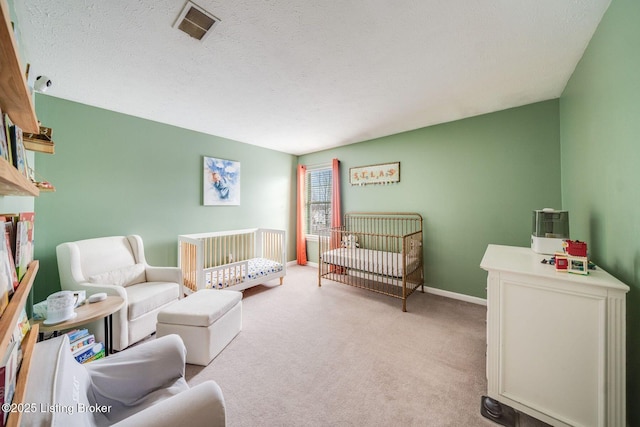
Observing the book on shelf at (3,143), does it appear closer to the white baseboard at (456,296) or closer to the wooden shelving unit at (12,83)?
the wooden shelving unit at (12,83)

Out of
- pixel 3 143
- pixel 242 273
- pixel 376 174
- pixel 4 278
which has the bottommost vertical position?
pixel 242 273

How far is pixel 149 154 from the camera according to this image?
9.75ft

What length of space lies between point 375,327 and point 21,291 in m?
2.46

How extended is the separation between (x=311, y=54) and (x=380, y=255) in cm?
270

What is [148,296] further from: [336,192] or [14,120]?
[336,192]

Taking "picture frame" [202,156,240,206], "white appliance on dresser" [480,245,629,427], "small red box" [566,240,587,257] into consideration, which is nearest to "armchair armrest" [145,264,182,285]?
"picture frame" [202,156,240,206]

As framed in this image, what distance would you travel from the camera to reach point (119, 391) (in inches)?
40.7

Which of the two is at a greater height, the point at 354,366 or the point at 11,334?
the point at 11,334

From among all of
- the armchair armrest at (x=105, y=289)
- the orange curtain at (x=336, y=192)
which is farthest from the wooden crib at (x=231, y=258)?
the orange curtain at (x=336, y=192)

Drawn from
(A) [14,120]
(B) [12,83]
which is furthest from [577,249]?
(A) [14,120]

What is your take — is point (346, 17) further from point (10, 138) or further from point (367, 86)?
point (10, 138)

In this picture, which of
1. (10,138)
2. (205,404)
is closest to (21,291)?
(10,138)

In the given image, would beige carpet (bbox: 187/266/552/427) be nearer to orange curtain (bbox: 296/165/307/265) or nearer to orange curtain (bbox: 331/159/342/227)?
orange curtain (bbox: 331/159/342/227)

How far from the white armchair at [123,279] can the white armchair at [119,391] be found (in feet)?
3.65
